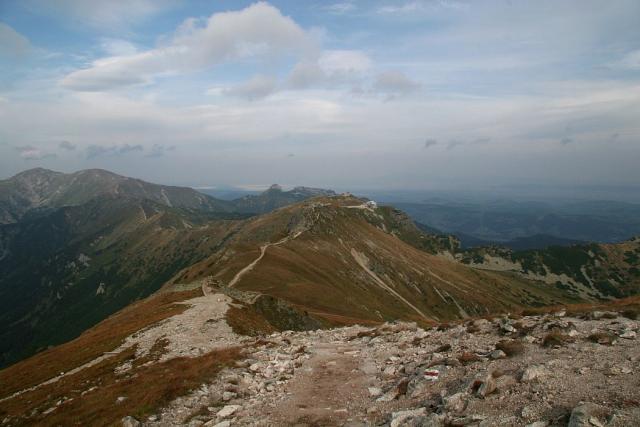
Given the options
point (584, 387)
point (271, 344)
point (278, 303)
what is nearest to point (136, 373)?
point (271, 344)

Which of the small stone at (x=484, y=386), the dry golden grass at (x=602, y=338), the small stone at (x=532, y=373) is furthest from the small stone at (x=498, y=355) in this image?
the dry golden grass at (x=602, y=338)

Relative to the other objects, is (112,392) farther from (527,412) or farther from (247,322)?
(247,322)

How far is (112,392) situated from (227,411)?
10.5m

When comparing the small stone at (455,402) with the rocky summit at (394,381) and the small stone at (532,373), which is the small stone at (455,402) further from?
the small stone at (532,373)

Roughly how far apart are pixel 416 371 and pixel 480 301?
196 m

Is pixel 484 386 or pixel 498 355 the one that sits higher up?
pixel 484 386

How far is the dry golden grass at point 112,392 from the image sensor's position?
21.8 metres

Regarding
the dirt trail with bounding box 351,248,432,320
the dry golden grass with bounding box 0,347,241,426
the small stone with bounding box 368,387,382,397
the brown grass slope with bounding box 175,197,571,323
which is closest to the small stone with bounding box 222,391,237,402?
the dry golden grass with bounding box 0,347,241,426

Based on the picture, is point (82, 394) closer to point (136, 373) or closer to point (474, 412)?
point (136, 373)

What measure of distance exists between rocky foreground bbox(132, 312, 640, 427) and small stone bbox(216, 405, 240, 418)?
5 centimetres

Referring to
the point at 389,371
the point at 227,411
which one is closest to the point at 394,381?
the point at 389,371

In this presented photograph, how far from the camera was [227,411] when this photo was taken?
63.7 feet

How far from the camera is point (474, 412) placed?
1487 centimetres

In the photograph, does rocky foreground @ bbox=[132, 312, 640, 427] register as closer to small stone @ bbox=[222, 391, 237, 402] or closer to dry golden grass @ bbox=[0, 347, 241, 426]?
small stone @ bbox=[222, 391, 237, 402]
